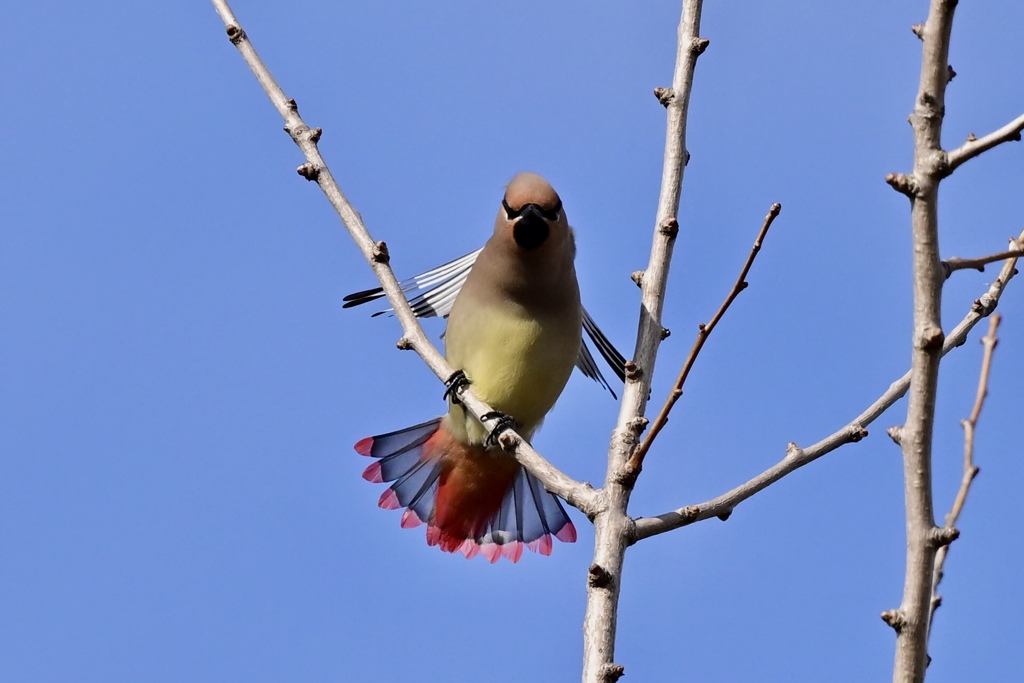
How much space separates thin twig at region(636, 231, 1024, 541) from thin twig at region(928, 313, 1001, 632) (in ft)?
0.34

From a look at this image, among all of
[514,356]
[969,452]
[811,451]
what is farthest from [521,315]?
[969,452]

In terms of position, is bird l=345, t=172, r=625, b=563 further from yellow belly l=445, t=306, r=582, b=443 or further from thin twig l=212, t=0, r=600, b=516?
thin twig l=212, t=0, r=600, b=516

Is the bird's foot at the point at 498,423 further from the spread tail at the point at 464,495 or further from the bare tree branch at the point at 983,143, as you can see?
the bare tree branch at the point at 983,143

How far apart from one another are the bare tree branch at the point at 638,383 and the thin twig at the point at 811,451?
8 centimetres

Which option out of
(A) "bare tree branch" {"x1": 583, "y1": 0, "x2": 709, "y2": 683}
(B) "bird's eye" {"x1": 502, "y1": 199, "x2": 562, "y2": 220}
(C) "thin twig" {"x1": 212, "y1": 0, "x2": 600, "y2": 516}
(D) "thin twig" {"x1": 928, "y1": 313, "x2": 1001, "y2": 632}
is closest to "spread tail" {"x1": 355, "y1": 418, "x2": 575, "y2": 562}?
(B) "bird's eye" {"x1": 502, "y1": 199, "x2": 562, "y2": 220}

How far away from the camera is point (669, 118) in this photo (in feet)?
10.1

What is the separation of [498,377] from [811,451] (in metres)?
1.73

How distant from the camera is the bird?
424 cm

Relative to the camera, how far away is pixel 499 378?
4320mm

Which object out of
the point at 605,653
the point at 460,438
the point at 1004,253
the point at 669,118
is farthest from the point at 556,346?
the point at 1004,253

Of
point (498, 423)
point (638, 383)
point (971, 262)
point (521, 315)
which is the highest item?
point (521, 315)

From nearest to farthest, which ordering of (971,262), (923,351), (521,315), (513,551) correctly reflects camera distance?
(923,351)
(971,262)
(521,315)
(513,551)

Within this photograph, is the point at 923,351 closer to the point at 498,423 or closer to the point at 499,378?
the point at 498,423

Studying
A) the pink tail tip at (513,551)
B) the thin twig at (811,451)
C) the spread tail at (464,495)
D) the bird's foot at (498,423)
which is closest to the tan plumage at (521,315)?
the bird's foot at (498,423)
